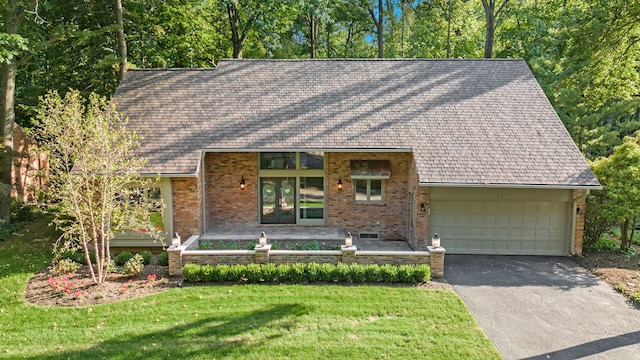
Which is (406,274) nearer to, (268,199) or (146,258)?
(268,199)

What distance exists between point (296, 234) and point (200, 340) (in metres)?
5.93

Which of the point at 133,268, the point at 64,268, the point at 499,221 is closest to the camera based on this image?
the point at 133,268

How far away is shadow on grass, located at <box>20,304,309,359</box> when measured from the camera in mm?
7586

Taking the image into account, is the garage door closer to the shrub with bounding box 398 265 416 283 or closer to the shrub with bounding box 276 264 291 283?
the shrub with bounding box 398 265 416 283

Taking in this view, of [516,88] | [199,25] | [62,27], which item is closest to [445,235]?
[516,88]

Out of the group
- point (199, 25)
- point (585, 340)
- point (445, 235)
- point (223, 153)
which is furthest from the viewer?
point (199, 25)

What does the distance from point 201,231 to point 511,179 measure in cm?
932

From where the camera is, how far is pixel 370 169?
13961 mm

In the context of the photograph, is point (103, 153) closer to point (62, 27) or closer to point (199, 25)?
→ point (62, 27)

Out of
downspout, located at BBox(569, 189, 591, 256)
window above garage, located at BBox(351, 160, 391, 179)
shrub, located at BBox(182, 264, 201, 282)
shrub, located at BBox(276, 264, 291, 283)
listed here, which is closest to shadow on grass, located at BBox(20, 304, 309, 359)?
shrub, located at BBox(276, 264, 291, 283)

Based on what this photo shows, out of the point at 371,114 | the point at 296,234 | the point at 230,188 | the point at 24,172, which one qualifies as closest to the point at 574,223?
the point at 371,114

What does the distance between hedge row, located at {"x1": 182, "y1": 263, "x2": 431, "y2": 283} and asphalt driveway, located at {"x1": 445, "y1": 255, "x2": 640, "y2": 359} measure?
4.03 ft

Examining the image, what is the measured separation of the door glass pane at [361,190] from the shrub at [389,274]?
4.13m

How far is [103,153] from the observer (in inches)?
397
